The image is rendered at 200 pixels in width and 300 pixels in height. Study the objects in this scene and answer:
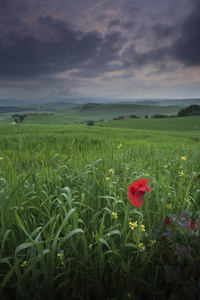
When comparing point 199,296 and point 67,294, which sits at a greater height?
point 199,296

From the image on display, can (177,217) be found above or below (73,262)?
above

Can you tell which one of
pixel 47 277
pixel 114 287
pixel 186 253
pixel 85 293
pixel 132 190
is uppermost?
pixel 132 190

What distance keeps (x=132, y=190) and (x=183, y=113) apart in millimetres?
80481

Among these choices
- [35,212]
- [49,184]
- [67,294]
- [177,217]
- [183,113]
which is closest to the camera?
[67,294]

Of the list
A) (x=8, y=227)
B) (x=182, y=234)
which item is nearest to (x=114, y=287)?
(x=182, y=234)

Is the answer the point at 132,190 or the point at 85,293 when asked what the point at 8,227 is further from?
the point at 132,190

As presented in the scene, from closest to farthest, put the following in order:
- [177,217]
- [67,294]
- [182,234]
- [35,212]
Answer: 1. [67,294]
2. [182,234]
3. [177,217]
4. [35,212]

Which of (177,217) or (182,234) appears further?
(177,217)

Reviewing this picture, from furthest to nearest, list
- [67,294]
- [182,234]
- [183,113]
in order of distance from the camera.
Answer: [183,113] < [182,234] < [67,294]

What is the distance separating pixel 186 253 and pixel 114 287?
0.63 metres

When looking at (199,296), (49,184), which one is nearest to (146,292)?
(199,296)

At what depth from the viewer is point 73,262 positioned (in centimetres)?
163

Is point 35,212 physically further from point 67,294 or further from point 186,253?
point 186,253

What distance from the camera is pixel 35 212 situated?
2193 mm
